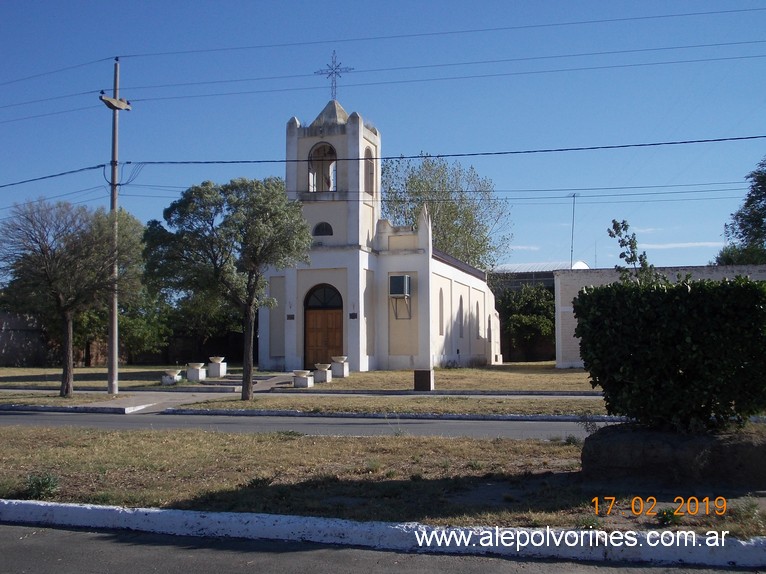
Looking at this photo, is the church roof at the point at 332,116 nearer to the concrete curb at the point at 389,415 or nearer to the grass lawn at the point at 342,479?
the concrete curb at the point at 389,415

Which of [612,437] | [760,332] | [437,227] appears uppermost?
[437,227]

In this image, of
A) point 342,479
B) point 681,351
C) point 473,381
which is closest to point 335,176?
point 473,381

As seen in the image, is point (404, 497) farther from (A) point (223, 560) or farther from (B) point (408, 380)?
(B) point (408, 380)

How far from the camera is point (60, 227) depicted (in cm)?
2247

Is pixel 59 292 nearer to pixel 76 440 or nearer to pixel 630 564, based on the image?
pixel 76 440

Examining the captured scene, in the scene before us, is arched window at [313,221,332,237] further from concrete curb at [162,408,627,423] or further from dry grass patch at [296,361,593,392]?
concrete curb at [162,408,627,423]

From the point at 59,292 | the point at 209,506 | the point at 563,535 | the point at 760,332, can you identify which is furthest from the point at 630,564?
the point at 59,292

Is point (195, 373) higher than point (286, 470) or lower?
higher

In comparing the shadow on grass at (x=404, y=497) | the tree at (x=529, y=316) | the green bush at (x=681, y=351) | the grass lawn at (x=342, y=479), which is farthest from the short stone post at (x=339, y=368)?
the tree at (x=529, y=316)

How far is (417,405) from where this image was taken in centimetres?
2058

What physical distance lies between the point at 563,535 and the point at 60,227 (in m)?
19.8

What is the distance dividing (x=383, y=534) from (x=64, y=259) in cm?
1843

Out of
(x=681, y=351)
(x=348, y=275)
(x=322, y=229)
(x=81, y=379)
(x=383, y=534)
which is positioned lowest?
(x=383, y=534)

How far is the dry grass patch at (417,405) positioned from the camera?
62.6 ft
